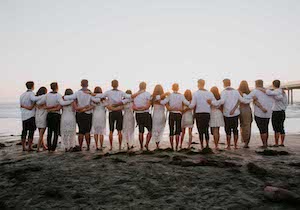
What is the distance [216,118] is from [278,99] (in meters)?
2.03

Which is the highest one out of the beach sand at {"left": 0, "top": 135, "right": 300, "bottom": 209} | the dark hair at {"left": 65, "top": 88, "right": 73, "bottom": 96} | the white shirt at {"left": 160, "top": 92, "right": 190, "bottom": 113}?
the dark hair at {"left": 65, "top": 88, "right": 73, "bottom": 96}

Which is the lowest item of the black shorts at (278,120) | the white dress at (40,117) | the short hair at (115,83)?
the black shorts at (278,120)

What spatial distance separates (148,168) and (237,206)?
213 centimetres

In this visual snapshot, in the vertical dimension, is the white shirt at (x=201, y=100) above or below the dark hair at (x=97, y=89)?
below

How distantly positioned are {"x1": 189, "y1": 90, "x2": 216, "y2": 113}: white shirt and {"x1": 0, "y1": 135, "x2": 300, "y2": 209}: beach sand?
2.11m

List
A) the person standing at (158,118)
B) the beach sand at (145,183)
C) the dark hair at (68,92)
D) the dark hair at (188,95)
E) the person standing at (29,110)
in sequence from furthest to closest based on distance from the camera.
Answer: the dark hair at (188,95) < the person standing at (158,118) < the person standing at (29,110) < the dark hair at (68,92) < the beach sand at (145,183)

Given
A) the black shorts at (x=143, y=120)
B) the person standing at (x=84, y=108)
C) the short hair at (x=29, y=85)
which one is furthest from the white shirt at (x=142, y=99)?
the short hair at (x=29, y=85)

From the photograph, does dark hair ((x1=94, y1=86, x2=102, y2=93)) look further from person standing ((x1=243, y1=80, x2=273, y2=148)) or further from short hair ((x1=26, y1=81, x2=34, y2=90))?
person standing ((x1=243, y1=80, x2=273, y2=148))

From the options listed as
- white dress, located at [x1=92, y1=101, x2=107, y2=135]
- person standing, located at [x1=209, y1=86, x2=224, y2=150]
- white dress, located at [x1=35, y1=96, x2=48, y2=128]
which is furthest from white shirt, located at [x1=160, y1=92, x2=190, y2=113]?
white dress, located at [x1=35, y1=96, x2=48, y2=128]

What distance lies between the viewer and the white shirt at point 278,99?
7914 mm

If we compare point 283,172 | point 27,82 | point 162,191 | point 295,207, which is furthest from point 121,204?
point 27,82

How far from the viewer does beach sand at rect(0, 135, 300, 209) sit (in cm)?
340

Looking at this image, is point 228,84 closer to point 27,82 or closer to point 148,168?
point 148,168

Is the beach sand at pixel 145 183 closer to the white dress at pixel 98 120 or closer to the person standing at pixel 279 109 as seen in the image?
the white dress at pixel 98 120
